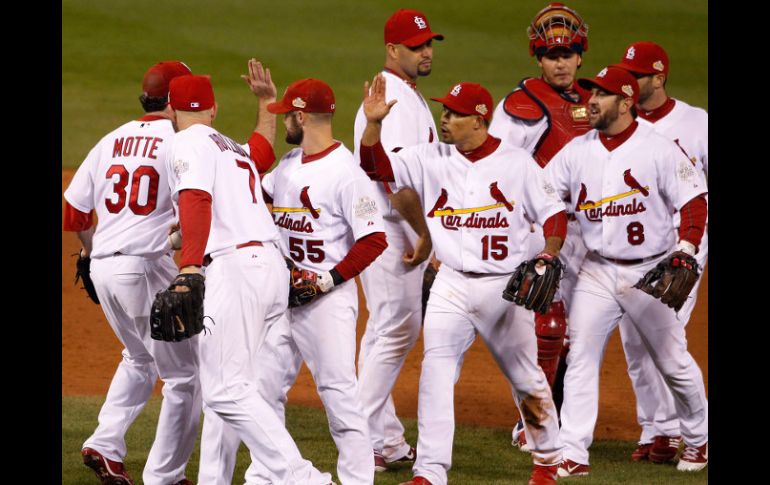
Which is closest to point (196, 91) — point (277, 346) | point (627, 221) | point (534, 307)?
point (277, 346)

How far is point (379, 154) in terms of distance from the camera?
501cm

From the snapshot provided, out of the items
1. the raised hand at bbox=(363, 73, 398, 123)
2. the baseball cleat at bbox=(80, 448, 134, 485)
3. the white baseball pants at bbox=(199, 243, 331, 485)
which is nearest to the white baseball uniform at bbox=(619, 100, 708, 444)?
the raised hand at bbox=(363, 73, 398, 123)

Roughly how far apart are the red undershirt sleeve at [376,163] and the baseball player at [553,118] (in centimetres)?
106

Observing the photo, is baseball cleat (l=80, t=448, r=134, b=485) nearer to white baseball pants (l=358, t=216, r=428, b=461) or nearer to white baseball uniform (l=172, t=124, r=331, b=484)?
white baseball uniform (l=172, t=124, r=331, b=484)

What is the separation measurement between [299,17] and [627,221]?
1199 centimetres

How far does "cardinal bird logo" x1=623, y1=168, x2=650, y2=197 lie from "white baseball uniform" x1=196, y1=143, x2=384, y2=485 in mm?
1343

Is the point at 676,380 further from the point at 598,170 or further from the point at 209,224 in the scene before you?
the point at 209,224

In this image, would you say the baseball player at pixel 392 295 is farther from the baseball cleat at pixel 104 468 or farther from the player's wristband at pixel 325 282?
the baseball cleat at pixel 104 468

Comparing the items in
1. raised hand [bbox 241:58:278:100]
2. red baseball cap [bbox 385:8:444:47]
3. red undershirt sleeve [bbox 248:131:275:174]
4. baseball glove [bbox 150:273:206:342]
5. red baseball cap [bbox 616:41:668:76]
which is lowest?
baseball glove [bbox 150:273:206:342]

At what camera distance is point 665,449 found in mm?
5758

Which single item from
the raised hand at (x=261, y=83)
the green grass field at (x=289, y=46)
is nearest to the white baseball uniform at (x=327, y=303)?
the raised hand at (x=261, y=83)

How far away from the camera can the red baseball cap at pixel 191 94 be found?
4586mm

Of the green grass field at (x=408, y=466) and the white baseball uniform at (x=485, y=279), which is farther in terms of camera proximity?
the green grass field at (x=408, y=466)

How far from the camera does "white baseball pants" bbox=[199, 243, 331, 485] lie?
4258 millimetres
